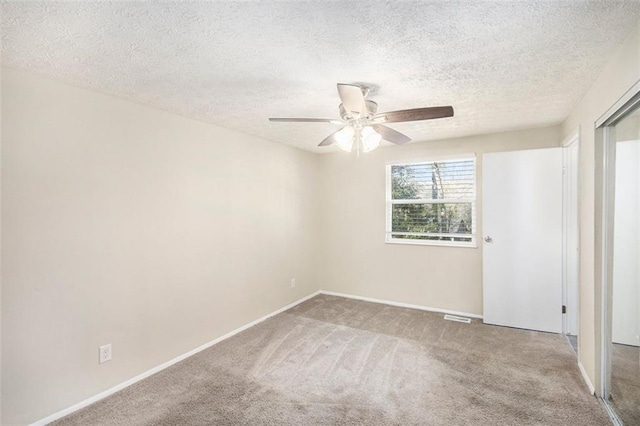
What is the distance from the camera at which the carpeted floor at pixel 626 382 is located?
177cm

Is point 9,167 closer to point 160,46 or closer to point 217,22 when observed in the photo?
point 160,46

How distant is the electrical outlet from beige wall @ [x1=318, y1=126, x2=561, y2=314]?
→ 306 centimetres

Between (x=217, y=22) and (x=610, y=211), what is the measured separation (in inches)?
102

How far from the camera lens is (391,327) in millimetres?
3521

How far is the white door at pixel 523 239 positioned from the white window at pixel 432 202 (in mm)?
347

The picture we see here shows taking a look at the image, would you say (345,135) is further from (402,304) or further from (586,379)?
(402,304)

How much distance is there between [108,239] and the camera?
232cm

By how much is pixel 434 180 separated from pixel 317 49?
2.94 meters

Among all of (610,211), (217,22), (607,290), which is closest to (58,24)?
(217,22)

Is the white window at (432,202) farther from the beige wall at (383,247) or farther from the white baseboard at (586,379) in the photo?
the white baseboard at (586,379)

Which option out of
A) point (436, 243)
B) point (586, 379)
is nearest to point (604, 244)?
point (586, 379)

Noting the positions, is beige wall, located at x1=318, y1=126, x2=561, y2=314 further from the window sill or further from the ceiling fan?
the ceiling fan

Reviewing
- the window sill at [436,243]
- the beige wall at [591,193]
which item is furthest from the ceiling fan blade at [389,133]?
the window sill at [436,243]

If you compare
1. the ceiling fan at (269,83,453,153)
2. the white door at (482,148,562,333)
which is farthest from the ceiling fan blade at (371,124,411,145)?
the white door at (482,148,562,333)
